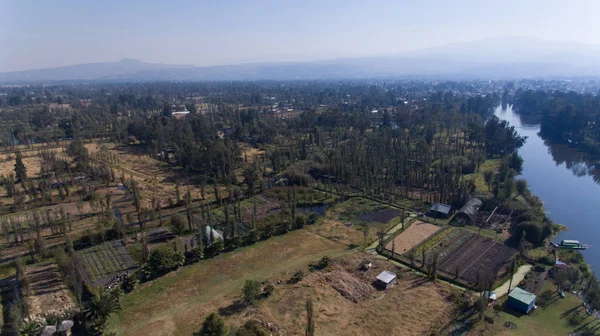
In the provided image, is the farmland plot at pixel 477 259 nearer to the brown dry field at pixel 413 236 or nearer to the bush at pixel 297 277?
the brown dry field at pixel 413 236

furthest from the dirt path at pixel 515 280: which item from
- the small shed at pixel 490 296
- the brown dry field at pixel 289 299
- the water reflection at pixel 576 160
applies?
the water reflection at pixel 576 160

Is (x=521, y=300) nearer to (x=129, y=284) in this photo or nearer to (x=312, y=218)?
(x=312, y=218)

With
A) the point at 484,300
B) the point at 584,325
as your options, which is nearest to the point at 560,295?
the point at 584,325

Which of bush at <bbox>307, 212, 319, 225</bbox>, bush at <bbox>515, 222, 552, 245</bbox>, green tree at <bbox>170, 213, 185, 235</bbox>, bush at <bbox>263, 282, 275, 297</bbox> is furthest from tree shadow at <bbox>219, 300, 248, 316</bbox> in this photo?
bush at <bbox>515, 222, 552, 245</bbox>

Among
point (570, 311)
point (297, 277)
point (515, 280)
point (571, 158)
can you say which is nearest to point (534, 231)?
point (515, 280)

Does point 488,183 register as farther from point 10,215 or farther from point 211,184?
point 10,215

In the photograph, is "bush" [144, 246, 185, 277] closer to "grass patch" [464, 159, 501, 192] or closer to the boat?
the boat
